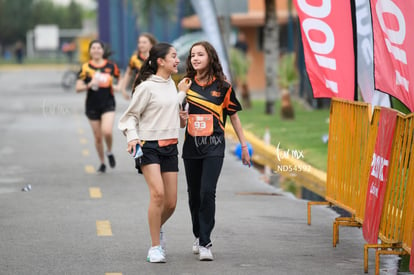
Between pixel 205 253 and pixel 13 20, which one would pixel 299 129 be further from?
pixel 13 20

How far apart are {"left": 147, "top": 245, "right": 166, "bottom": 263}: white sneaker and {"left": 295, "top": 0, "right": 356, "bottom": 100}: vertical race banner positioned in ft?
7.24

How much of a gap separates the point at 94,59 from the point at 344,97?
5823mm

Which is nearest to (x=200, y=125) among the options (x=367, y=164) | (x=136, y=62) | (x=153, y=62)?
(x=153, y=62)

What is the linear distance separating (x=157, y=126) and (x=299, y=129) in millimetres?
11882

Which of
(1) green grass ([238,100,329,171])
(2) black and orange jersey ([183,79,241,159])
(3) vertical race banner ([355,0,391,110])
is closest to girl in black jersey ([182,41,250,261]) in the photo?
(2) black and orange jersey ([183,79,241,159])

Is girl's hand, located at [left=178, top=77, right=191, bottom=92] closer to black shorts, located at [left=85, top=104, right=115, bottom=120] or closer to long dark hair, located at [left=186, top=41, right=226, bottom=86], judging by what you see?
long dark hair, located at [left=186, top=41, right=226, bottom=86]

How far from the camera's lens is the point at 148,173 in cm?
848

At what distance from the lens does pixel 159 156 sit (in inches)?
337

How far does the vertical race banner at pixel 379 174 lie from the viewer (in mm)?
8125

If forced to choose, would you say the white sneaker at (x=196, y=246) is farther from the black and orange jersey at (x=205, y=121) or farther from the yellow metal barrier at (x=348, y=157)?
the yellow metal barrier at (x=348, y=157)

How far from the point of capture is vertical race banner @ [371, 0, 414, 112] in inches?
305

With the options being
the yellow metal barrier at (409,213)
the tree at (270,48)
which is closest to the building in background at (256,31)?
the tree at (270,48)

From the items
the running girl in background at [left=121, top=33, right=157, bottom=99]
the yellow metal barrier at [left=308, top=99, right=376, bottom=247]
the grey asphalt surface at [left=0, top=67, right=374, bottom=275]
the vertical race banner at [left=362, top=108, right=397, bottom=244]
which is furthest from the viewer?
the running girl in background at [left=121, top=33, right=157, bottom=99]

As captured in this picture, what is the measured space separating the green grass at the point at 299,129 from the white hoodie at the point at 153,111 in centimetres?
607
